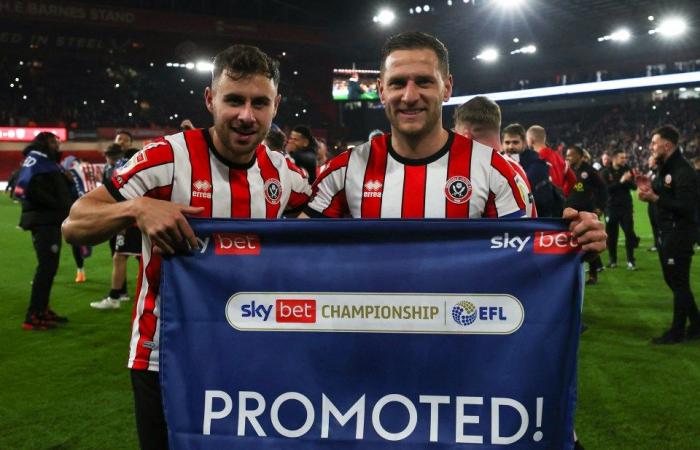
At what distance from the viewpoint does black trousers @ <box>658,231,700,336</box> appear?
5.39 metres

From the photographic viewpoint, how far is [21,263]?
10.1m

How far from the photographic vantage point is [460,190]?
2.17 meters

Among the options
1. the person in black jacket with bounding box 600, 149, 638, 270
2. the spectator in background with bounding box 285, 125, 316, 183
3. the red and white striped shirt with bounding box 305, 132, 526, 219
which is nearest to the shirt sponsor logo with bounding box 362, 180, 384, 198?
the red and white striped shirt with bounding box 305, 132, 526, 219

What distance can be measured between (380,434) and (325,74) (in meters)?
35.7

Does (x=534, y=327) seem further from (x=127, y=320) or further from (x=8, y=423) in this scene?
(x=127, y=320)

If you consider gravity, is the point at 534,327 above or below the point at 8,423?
above

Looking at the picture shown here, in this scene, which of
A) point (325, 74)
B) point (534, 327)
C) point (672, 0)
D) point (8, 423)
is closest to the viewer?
point (534, 327)

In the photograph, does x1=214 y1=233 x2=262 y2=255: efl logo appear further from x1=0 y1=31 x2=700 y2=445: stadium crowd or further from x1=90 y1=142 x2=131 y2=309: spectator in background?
x1=90 y1=142 x2=131 y2=309: spectator in background

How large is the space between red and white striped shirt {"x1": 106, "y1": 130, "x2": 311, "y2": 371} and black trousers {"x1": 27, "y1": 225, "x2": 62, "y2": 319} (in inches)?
172

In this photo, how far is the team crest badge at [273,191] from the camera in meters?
2.34

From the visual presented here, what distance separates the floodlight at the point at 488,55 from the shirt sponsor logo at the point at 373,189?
116 feet

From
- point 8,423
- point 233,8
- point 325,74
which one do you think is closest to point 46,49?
point 233,8

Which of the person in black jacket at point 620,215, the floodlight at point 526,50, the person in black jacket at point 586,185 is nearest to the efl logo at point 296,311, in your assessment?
the person in black jacket at point 586,185

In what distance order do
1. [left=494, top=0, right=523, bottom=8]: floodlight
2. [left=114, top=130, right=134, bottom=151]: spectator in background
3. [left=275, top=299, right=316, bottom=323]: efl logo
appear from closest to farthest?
[left=275, top=299, right=316, bottom=323]: efl logo
[left=114, top=130, right=134, bottom=151]: spectator in background
[left=494, top=0, right=523, bottom=8]: floodlight
